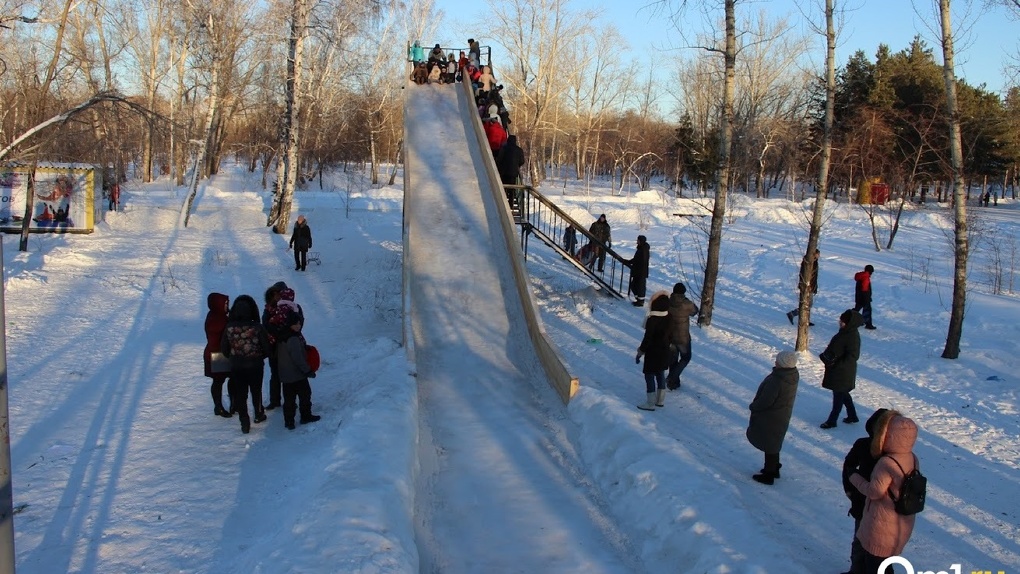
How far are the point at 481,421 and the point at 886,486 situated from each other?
4.58 metres

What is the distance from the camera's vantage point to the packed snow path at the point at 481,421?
5461 millimetres

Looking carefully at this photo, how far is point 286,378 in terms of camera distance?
7223 millimetres

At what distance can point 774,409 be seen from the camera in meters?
6.38

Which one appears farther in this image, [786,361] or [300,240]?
[300,240]

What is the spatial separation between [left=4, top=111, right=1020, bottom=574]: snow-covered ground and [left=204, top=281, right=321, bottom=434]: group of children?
38 centimetres

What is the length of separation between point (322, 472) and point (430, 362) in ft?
12.9

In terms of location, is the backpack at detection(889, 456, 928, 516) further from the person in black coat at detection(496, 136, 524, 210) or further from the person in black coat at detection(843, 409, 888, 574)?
the person in black coat at detection(496, 136, 524, 210)

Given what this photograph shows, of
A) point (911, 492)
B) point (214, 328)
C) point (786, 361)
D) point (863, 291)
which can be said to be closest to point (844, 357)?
point (786, 361)

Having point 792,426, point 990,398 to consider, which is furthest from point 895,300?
point 792,426

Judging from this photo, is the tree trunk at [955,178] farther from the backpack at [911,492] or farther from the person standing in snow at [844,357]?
A: the backpack at [911,492]

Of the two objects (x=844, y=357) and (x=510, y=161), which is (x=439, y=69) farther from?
(x=844, y=357)

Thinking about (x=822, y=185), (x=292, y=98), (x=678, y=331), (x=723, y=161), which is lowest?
(x=678, y=331)

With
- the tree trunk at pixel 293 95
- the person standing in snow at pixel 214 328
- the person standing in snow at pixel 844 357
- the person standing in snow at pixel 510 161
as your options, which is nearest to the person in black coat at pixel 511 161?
the person standing in snow at pixel 510 161

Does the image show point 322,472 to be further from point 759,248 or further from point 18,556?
point 759,248
